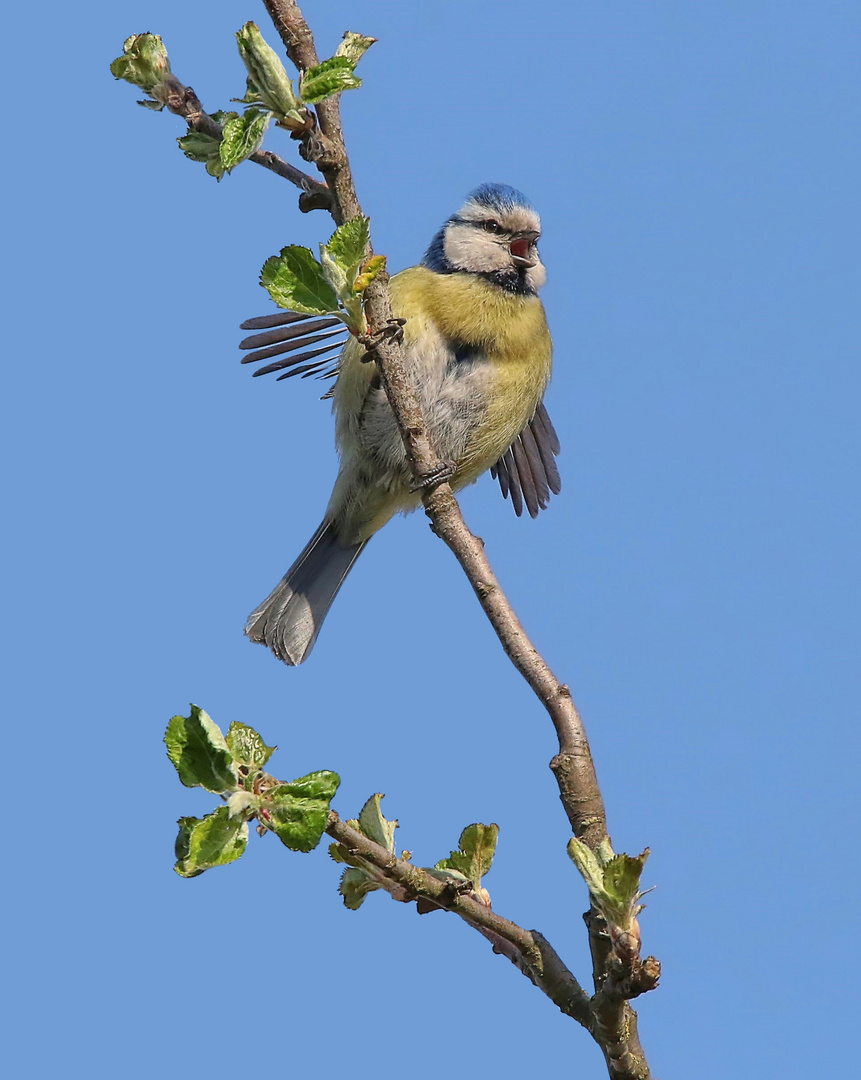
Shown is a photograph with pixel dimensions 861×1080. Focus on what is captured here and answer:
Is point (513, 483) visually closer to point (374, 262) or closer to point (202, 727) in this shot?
point (374, 262)

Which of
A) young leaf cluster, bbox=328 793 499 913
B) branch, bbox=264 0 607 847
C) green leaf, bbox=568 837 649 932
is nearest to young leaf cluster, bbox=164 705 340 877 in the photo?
young leaf cluster, bbox=328 793 499 913

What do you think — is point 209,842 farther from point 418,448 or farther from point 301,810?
point 418,448

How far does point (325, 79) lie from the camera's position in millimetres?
2311

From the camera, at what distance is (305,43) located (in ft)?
8.19

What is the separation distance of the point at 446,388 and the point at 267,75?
235 cm

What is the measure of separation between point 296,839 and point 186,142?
1.51 metres

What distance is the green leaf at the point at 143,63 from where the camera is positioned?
2.53 m

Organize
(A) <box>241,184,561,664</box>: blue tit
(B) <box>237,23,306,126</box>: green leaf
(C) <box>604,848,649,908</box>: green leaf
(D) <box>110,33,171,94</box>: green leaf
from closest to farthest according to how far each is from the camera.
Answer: (C) <box>604,848,649,908</box>: green leaf, (B) <box>237,23,306,126</box>: green leaf, (D) <box>110,33,171,94</box>: green leaf, (A) <box>241,184,561,664</box>: blue tit

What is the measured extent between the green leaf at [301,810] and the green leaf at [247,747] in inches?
2.6

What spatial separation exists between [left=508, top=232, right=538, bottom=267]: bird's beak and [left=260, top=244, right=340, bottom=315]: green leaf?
8.99ft

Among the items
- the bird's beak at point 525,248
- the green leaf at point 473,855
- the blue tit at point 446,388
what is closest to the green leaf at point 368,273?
the green leaf at point 473,855

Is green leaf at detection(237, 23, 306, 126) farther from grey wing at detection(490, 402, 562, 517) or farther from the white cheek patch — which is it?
grey wing at detection(490, 402, 562, 517)

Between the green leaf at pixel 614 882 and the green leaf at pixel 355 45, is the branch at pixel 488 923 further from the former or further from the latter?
the green leaf at pixel 355 45

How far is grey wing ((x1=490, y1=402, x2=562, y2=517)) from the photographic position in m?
5.25
